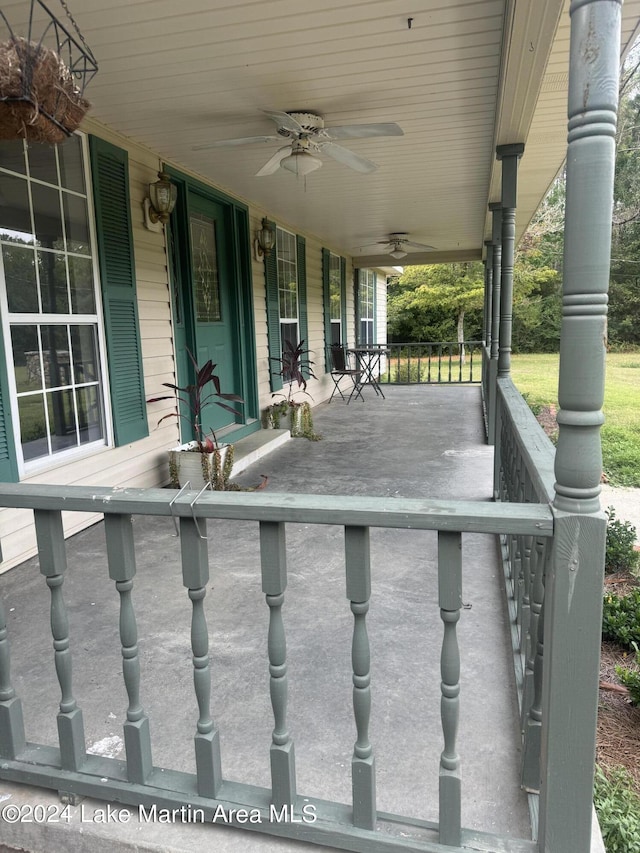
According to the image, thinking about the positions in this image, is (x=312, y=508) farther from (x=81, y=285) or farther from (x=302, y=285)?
(x=302, y=285)

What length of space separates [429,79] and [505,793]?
3.15 m

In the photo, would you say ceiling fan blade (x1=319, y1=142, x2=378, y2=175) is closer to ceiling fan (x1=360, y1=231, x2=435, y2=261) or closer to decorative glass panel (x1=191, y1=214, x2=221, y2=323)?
decorative glass panel (x1=191, y1=214, x2=221, y2=323)

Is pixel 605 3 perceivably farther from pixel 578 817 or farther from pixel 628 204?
pixel 628 204

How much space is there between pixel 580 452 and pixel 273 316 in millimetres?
5803

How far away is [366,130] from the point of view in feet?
9.82

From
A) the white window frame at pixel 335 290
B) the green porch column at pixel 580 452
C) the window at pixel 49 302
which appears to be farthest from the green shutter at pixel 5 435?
the white window frame at pixel 335 290

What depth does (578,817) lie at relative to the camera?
1.10m

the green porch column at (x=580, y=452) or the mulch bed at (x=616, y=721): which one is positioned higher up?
the green porch column at (x=580, y=452)

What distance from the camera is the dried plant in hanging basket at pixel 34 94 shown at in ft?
4.60

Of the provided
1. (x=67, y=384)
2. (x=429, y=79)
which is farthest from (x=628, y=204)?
(x=67, y=384)

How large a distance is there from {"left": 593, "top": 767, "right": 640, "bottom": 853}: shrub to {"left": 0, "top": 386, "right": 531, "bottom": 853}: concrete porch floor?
0.26 metres

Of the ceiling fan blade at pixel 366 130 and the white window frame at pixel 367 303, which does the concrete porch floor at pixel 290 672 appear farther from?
the white window frame at pixel 367 303

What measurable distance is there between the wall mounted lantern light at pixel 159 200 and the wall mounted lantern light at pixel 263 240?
1.95 metres

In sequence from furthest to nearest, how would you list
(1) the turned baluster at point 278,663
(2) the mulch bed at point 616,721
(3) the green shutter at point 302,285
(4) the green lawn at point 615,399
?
1. (3) the green shutter at point 302,285
2. (4) the green lawn at point 615,399
3. (2) the mulch bed at point 616,721
4. (1) the turned baluster at point 278,663
